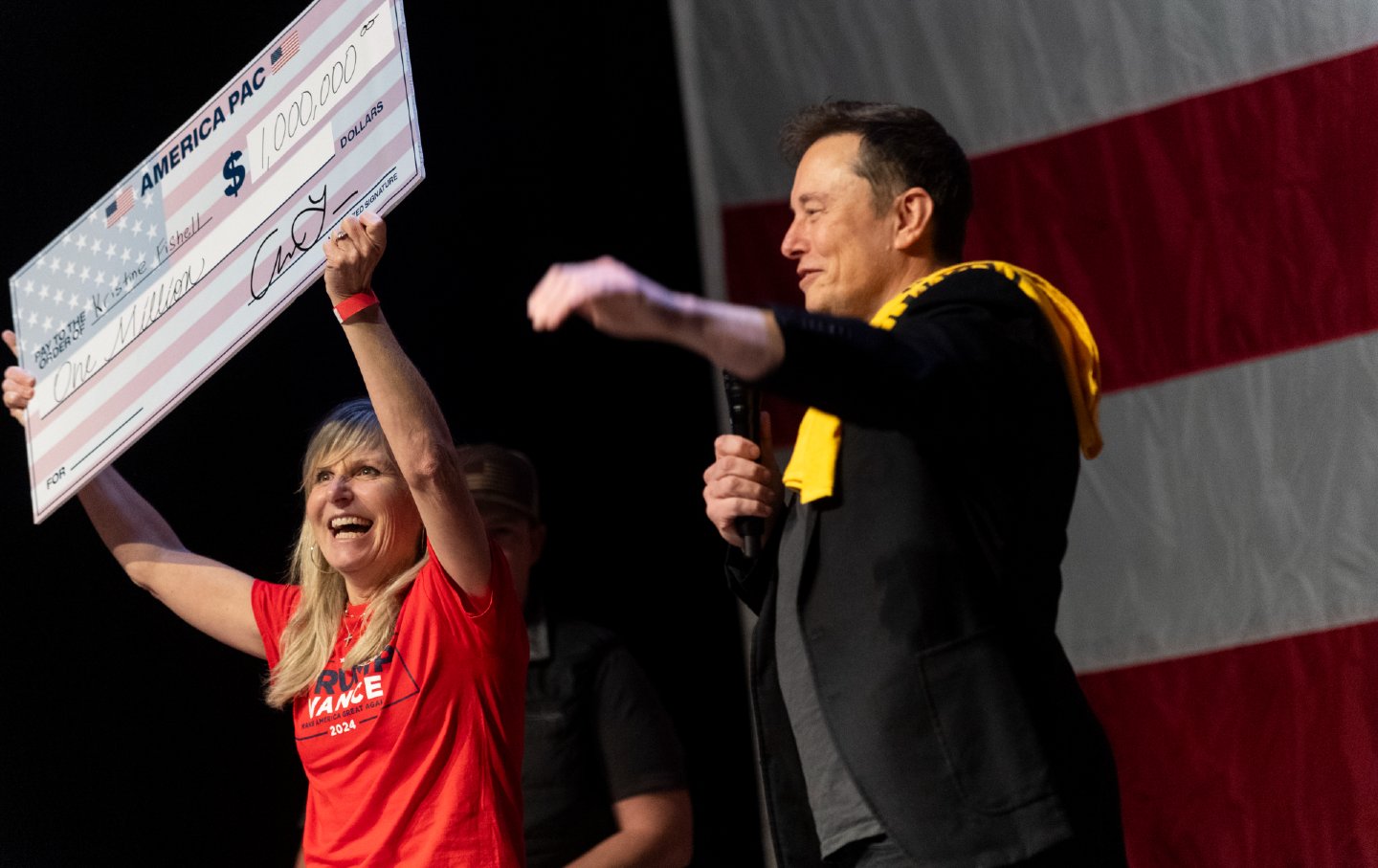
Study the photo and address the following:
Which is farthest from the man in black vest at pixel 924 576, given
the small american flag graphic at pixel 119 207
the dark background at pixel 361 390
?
the dark background at pixel 361 390

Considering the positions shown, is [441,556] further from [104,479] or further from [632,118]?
[632,118]

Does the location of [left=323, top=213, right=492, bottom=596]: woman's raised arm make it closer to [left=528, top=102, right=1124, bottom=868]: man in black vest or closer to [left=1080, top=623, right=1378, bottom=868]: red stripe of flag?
[left=528, top=102, right=1124, bottom=868]: man in black vest

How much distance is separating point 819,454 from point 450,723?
59 centimetres

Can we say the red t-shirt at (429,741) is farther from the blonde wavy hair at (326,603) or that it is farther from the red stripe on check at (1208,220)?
the red stripe on check at (1208,220)

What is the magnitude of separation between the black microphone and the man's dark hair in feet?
0.88

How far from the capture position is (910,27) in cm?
287

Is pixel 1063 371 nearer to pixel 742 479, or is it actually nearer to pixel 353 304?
pixel 742 479

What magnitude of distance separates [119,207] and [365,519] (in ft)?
2.12

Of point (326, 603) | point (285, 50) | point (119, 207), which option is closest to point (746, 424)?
point (326, 603)

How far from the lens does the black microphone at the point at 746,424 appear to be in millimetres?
1627

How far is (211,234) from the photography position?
1973mm

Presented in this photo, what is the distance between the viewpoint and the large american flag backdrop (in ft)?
7.97

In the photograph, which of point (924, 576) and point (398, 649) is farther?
point (398, 649)

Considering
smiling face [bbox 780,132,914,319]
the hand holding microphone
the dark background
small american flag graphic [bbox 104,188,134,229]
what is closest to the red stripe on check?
the dark background
